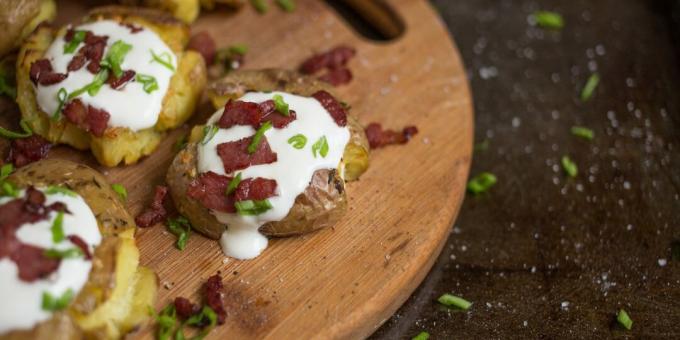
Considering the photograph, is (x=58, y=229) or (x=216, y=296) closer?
(x=58, y=229)

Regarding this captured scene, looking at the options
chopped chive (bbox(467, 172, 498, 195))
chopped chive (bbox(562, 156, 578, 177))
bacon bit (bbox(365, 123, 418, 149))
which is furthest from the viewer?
chopped chive (bbox(562, 156, 578, 177))

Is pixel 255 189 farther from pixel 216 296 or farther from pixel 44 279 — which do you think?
pixel 44 279

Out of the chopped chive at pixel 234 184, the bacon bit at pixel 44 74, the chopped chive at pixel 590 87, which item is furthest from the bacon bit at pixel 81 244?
the chopped chive at pixel 590 87

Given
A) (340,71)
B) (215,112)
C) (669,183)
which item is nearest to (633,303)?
(669,183)

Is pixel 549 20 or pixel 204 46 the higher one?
pixel 204 46

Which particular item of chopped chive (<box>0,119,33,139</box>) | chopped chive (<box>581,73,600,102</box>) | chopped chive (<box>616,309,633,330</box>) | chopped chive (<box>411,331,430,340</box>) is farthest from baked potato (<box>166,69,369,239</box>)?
chopped chive (<box>581,73,600,102</box>)

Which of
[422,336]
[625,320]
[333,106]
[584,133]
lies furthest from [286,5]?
[625,320]

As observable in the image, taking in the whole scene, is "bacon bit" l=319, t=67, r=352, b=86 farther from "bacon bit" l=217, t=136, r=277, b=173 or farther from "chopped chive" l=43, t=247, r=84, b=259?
"chopped chive" l=43, t=247, r=84, b=259
